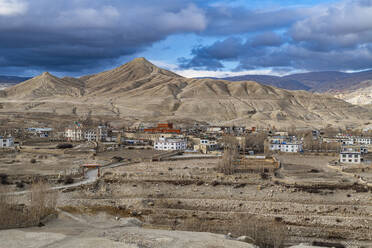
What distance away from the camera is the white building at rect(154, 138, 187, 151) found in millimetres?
65688

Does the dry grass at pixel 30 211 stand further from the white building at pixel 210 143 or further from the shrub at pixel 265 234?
the white building at pixel 210 143

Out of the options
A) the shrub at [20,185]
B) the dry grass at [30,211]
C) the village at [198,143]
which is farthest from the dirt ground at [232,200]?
the village at [198,143]

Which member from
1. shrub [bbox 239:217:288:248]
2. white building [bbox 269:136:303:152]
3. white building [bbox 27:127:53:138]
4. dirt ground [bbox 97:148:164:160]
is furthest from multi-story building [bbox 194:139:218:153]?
shrub [bbox 239:217:288:248]

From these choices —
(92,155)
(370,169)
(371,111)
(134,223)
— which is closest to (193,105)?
(371,111)

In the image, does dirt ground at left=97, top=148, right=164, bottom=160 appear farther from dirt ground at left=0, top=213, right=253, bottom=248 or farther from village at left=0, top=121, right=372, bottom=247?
dirt ground at left=0, top=213, right=253, bottom=248

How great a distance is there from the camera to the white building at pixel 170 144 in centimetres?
6569

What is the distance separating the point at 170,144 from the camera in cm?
6600

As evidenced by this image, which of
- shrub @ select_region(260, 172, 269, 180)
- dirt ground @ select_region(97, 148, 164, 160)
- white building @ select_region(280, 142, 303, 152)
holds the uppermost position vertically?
white building @ select_region(280, 142, 303, 152)

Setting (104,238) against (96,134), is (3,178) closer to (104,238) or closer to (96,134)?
(104,238)

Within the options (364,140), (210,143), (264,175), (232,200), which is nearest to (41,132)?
(210,143)

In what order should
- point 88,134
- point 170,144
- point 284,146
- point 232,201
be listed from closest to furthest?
point 232,201
point 284,146
point 170,144
point 88,134

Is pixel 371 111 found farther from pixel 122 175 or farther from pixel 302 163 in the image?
pixel 122 175

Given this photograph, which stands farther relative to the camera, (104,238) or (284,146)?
(284,146)

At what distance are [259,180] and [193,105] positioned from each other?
116778 mm
